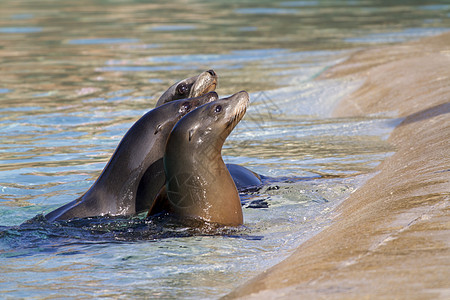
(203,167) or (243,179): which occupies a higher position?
(203,167)

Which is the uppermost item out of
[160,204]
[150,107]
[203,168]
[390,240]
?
[150,107]

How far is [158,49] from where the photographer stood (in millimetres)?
15125

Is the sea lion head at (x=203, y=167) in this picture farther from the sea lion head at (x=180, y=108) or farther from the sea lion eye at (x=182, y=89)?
the sea lion eye at (x=182, y=89)

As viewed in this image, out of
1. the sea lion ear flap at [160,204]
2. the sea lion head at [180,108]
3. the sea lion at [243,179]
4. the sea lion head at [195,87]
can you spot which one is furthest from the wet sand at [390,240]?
the sea lion head at [195,87]

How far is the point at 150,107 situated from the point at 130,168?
469 cm

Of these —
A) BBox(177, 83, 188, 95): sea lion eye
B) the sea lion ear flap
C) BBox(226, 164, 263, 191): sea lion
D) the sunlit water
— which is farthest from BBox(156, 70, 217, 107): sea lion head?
the sea lion ear flap

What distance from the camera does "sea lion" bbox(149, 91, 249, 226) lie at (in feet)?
16.0

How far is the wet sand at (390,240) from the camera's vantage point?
309 centimetres

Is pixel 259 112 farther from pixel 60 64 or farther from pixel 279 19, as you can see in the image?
pixel 279 19

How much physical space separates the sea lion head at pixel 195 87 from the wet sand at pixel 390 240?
1.38m

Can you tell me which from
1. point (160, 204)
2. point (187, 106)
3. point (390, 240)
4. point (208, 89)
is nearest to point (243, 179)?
point (208, 89)

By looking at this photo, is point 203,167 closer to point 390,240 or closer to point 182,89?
point 182,89

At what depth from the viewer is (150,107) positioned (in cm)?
990

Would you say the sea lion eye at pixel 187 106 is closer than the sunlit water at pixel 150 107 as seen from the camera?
No
